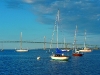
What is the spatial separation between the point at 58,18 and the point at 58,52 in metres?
17.1

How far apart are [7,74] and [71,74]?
15445 millimetres

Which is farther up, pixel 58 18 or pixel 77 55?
pixel 58 18

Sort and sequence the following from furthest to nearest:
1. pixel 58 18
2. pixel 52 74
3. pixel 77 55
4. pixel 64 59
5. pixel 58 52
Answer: pixel 77 55, pixel 58 18, pixel 58 52, pixel 64 59, pixel 52 74

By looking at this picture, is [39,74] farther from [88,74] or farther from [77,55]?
[77,55]

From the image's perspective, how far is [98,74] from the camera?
7144 cm

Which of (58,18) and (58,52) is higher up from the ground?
(58,18)

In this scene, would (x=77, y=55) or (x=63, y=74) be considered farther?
(x=77, y=55)

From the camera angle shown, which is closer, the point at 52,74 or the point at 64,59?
the point at 52,74

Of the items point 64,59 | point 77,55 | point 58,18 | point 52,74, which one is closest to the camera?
point 52,74

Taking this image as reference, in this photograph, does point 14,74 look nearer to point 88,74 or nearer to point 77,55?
point 88,74

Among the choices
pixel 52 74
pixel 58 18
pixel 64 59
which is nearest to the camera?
pixel 52 74

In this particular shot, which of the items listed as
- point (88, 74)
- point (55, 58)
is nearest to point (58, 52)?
point (55, 58)

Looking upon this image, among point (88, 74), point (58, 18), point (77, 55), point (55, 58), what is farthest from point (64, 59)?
point (77, 55)

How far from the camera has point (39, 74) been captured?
232ft
